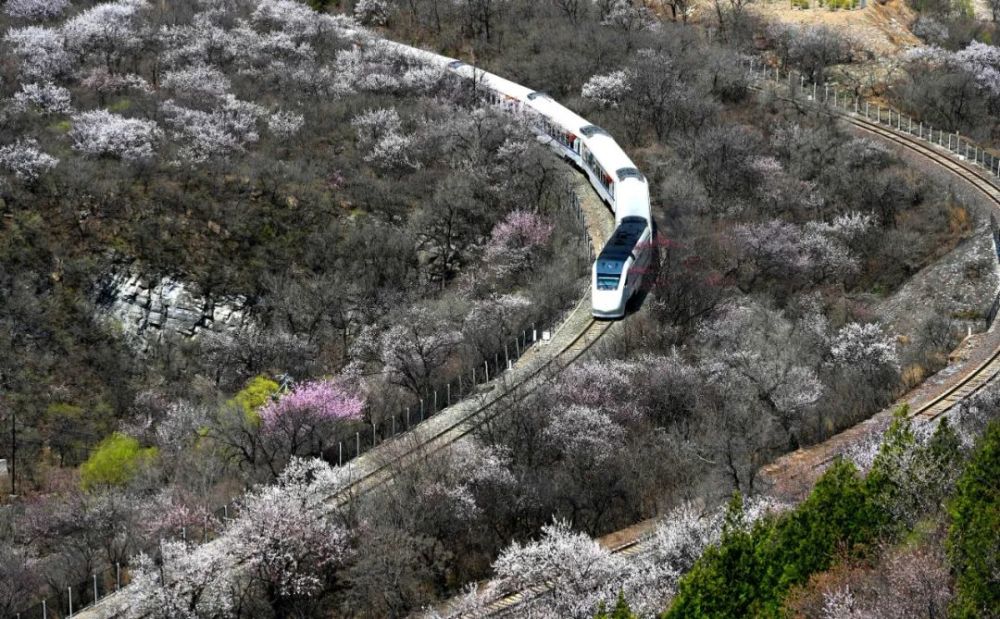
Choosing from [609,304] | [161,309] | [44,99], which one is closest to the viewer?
[609,304]

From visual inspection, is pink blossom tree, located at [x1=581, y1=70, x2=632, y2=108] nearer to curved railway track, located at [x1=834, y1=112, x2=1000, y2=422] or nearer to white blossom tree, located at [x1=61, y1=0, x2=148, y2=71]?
curved railway track, located at [x1=834, y1=112, x2=1000, y2=422]

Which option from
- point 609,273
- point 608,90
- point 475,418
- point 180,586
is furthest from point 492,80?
point 180,586

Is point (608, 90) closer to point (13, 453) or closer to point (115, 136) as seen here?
point (115, 136)

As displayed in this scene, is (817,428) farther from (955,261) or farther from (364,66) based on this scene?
(364,66)

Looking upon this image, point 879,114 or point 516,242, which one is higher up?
point 879,114

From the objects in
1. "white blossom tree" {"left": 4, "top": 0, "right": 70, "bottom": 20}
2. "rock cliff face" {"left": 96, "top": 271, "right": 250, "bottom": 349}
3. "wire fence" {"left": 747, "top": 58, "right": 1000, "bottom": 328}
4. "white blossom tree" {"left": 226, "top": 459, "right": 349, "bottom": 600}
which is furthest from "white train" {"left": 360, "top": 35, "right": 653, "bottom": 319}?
"white blossom tree" {"left": 4, "top": 0, "right": 70, "bottom": 20}

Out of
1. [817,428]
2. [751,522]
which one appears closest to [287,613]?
[751,522]

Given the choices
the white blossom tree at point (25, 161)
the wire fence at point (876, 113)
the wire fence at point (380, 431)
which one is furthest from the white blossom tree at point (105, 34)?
the wire fence at point (876, 113)
